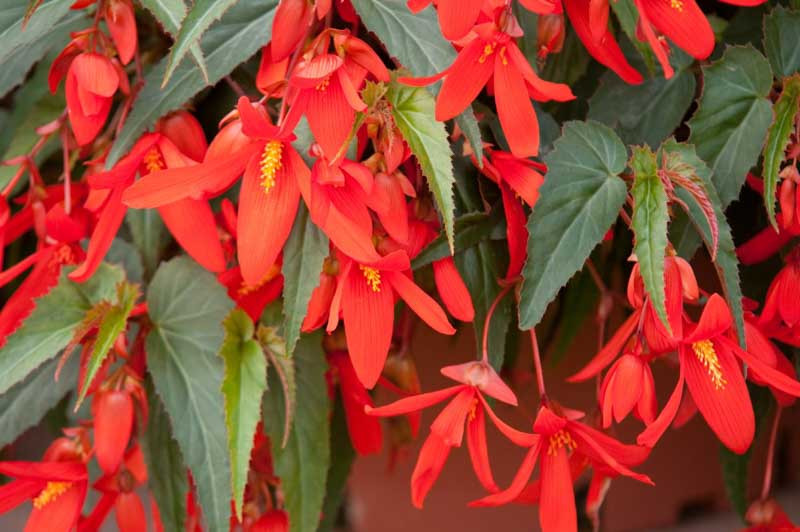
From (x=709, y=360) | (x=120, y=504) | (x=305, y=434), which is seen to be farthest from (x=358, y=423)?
(x=709, y=360)

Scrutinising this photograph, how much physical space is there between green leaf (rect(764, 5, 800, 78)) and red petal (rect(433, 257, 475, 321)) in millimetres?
231

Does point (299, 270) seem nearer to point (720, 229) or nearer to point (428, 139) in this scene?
point (428, 139)

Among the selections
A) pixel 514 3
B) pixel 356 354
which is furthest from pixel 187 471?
pixel 514 3

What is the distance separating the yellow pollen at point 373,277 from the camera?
49cm

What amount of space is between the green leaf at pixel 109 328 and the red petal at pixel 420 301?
16 cm

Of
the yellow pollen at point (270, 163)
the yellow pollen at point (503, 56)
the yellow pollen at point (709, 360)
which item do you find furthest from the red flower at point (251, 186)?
the yellow pollen at point (709, 360)

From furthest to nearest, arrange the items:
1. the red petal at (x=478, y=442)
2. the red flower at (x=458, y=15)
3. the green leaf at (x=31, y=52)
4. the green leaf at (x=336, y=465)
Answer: the green leaf at (x=336, y=465)
the green leaf at (x=31, y=52)
the red petal at (x=478, y=442)
the red flower at (x=458, y=15)

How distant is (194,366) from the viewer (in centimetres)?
60

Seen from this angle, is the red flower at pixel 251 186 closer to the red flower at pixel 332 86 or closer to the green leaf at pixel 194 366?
the red flower at pixel 332 86

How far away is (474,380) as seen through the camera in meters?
0.51

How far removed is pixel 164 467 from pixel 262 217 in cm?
21

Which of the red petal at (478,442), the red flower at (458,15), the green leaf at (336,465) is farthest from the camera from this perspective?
the green leaf at (336,465)

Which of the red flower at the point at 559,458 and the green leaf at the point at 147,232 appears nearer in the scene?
the red flower at the point at 559,458

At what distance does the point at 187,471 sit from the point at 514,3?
34cm
